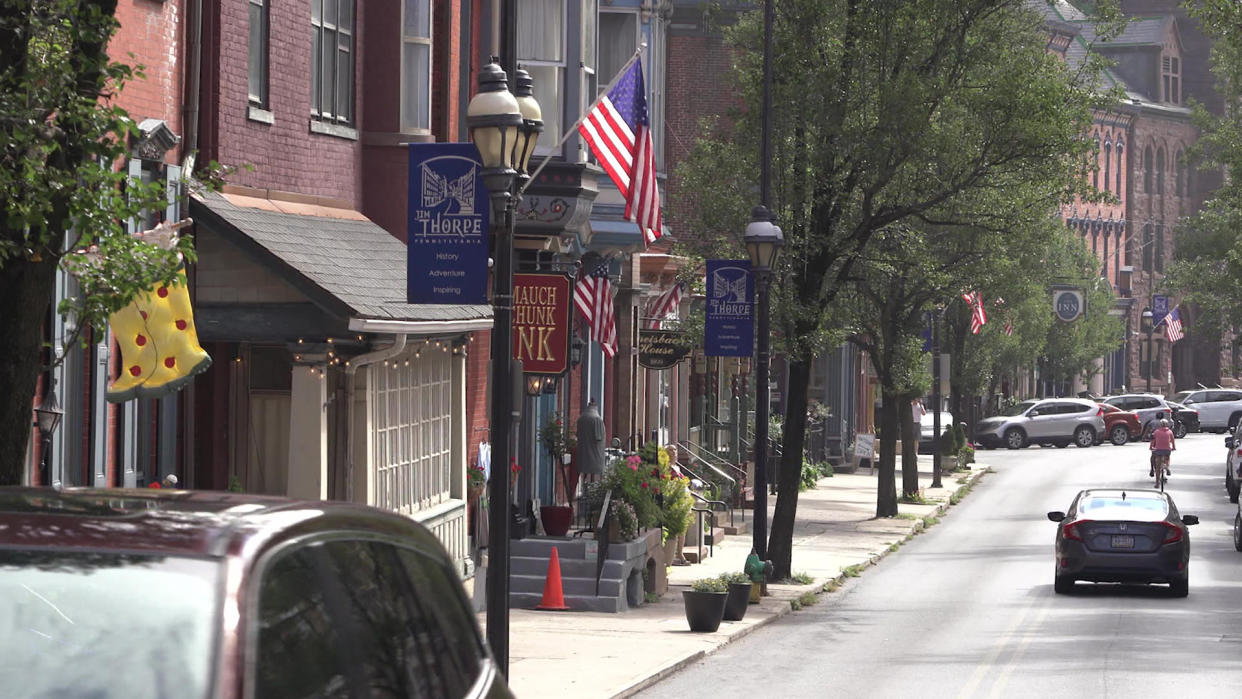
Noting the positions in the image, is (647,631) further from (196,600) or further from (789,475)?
(196,600)

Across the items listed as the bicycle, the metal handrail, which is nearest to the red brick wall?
the metal handrail

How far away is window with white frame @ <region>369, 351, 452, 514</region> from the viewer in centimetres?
1802

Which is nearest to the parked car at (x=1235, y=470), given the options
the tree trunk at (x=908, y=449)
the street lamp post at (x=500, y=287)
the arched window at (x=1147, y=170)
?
the tree trunk at (x=908, y=449)

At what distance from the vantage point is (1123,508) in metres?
24.5

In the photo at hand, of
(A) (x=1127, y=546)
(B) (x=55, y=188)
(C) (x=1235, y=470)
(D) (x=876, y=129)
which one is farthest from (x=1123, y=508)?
(C) (x=1235, y=470)

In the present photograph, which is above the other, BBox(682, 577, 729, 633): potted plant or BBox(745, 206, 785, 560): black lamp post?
BBox(745, 206, 785, 560): black lamp post

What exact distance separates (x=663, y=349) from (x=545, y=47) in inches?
360

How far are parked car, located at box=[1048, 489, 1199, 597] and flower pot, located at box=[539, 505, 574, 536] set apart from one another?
6599 mm

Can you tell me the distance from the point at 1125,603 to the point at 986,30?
25.4 feet

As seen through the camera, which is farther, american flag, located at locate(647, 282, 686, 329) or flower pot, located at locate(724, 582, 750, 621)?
american flag, located at locate(647, 282, 686, 329)

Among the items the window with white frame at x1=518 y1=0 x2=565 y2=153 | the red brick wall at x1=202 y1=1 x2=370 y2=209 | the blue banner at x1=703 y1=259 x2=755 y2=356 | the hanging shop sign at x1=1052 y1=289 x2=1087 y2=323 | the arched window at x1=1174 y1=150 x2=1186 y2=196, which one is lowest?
the blue banner at x1=703 y1=259 x2=755 y2=356

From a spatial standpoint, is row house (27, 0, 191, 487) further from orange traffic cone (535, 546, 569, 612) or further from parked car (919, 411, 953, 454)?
parked car (919, 411, 953, 454)

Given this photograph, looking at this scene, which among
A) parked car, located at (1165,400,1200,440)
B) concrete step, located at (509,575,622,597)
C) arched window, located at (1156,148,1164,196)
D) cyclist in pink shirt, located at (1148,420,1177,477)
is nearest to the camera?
concrete step, located at (509,575,622,597)

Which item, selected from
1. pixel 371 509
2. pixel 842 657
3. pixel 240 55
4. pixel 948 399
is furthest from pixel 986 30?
pixel 948 399
